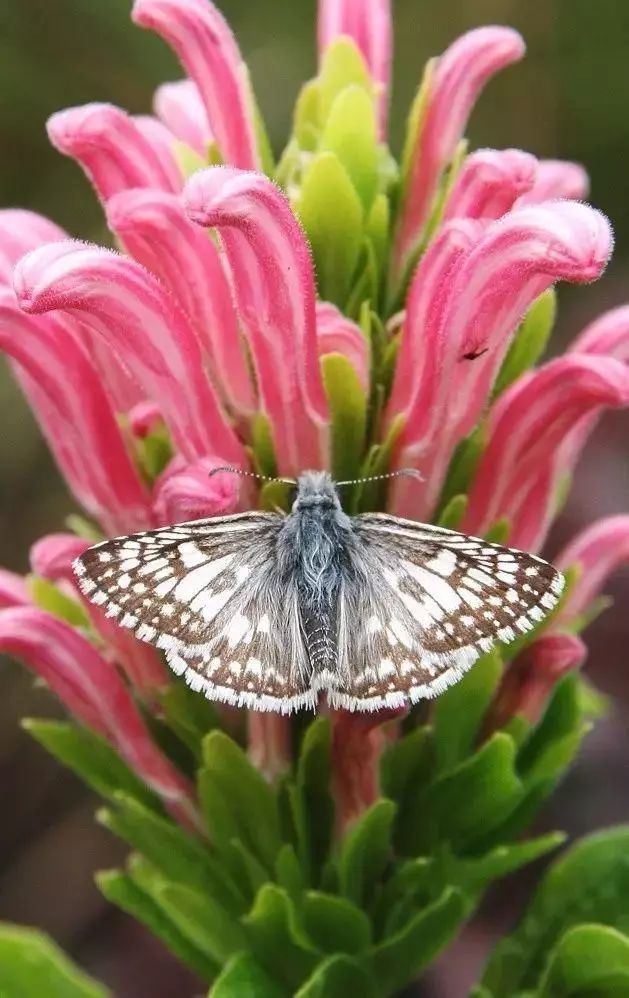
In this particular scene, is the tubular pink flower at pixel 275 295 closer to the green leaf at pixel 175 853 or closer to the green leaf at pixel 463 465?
the green leaf at pixel 463 465

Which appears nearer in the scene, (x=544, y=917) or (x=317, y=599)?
(x=317, y=599)

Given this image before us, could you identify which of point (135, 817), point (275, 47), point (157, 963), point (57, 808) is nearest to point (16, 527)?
point (57, 808)

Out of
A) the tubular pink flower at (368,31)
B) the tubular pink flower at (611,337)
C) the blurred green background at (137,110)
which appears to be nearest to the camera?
the tubular pink flower at (611,337)

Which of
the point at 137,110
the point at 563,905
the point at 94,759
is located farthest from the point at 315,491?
the point at 137,110

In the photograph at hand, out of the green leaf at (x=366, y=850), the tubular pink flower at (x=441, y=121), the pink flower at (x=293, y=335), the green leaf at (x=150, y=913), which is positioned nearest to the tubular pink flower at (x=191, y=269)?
the pink flower at (x=293, y=335)

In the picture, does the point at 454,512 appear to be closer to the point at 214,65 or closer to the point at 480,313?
the point at 480,313

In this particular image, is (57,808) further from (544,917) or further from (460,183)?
(460,183)
